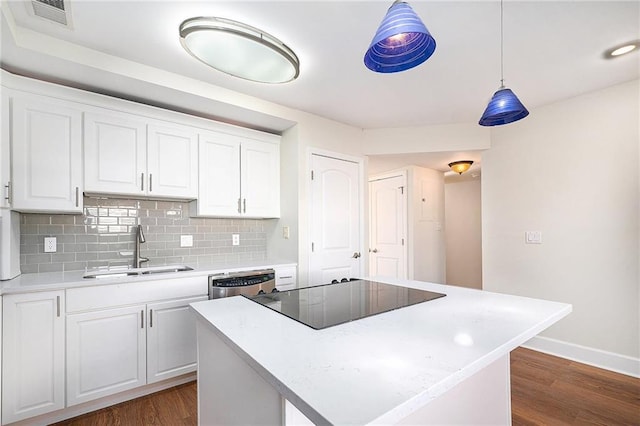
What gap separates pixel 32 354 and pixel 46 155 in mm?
1278

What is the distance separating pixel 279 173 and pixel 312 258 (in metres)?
1.00

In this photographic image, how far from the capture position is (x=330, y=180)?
3414mm

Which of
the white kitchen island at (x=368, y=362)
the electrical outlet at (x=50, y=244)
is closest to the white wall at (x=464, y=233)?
the white kitchen island at (x=368, y=362)

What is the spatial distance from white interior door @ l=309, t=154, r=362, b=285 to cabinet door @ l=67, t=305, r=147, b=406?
1604mm

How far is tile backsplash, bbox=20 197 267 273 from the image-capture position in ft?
7.41

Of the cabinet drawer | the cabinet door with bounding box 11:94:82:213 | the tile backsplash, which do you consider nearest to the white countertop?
the cabinet drawer

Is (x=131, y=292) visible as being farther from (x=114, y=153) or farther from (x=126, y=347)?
(x=114, y=153)

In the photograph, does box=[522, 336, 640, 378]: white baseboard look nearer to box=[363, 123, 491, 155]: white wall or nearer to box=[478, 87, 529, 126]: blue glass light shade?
box=[363, 123, 491, 155]: white wall

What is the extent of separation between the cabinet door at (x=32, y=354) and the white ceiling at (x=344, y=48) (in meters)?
1.54

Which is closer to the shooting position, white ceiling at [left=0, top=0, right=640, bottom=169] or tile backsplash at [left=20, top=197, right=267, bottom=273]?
white ceiling at [left=0, top=0, right=640, bottom=169]

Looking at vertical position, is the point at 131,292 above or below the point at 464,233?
below

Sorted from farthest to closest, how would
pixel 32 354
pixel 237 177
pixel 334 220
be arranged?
pixel 334 220 < pixel 237 177 < pixel 32 354

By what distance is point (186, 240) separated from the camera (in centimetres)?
293

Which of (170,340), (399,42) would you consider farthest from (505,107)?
(170,340)
